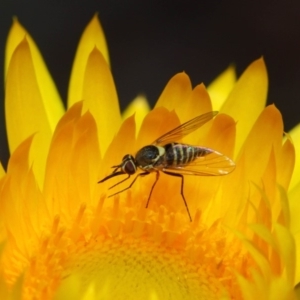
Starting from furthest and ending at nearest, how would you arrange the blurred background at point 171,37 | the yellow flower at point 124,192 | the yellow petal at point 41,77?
the blurred background at point 171,37
the yellow petal at point 41,77
the yellow flower at point 124,192

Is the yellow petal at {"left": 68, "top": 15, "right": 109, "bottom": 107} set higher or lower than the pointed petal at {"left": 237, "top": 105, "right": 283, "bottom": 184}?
higher

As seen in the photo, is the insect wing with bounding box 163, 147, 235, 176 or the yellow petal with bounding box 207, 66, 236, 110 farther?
the yellow petal with bounding box 207, 66, 236, 110

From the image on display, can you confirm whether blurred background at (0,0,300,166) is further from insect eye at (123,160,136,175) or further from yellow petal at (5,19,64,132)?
insect eye at (123,160,136,175)

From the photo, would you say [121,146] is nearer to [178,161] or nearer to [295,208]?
[178,161]

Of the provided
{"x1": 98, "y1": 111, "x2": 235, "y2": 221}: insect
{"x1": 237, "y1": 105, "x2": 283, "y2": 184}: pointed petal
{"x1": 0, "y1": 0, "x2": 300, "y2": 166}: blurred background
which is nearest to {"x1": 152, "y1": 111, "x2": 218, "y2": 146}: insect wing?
{"x1": 98, "y1": 111, "x2": 235, "y2": 221}: insect

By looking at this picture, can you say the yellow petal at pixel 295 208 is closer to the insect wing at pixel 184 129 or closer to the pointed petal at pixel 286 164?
the pointed petal at pixel 286 164

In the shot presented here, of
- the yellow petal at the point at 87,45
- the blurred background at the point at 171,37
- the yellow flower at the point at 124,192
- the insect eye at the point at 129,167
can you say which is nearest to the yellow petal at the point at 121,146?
the yellow flower at the point at 124,192

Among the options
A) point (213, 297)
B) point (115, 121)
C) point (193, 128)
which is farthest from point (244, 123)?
point (213, 297)
